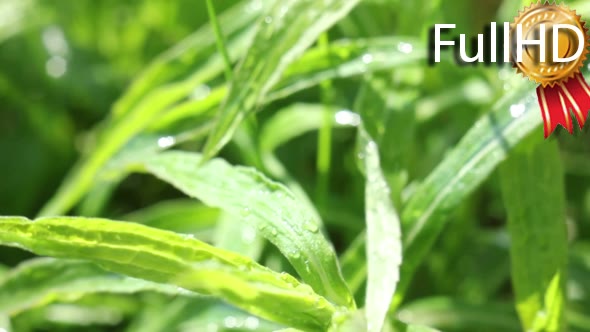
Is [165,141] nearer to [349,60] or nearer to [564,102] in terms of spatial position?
[349,60]

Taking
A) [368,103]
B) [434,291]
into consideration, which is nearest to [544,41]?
[368,103]

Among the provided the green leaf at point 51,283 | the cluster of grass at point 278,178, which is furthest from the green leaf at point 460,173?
the green leaf at point 51,283

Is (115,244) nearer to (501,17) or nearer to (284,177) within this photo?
(284,177)

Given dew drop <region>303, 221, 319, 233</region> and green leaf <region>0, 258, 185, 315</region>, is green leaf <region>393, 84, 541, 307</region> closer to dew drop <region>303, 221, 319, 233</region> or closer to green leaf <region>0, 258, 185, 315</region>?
dew drop <region>303, 221, 319, 233</region>

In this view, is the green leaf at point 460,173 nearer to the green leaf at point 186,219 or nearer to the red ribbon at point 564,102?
the red ribbon at point 564,102

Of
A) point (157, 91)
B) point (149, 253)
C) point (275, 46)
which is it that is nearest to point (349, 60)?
point (275, 46)
